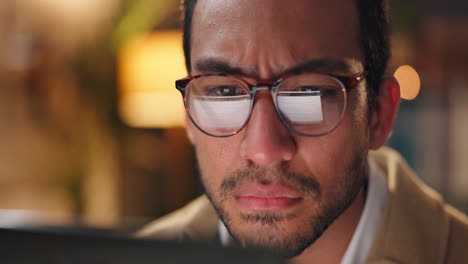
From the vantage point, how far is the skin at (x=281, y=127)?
87cm

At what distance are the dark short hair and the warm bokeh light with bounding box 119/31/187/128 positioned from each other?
1.80 m

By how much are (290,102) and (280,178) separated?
4.9 inches

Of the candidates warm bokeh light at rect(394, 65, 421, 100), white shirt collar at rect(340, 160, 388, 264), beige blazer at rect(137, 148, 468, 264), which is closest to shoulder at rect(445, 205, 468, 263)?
beige blazer at rect(137, 148, 468, 264)

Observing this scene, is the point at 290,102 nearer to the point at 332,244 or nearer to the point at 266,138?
the point at 266,138

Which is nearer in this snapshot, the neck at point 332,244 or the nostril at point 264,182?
the nostril at point 264,182

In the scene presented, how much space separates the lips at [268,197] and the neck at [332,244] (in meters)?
0.15

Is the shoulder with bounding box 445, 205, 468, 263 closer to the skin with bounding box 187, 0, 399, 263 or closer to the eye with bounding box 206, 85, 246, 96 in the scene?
the skin with bounding box 187, 0, 399, 263

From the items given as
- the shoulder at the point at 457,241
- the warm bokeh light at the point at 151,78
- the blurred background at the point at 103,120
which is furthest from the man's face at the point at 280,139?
the warm bokeh light at the point at 151,78

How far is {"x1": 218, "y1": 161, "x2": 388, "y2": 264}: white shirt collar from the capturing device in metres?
1.00

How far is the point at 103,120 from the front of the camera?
9.62 feet

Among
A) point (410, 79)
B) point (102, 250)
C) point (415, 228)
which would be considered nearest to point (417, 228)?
point (415, 228)

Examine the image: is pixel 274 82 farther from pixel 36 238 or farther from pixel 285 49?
pixel 36 238

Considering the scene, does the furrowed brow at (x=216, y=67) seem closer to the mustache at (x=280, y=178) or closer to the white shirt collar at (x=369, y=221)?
the mustache at (x=280, y=178)

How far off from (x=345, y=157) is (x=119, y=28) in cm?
205
